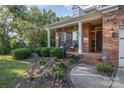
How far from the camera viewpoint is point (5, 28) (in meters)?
25.6

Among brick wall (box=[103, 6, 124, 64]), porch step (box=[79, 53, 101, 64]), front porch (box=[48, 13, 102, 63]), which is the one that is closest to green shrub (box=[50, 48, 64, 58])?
front porch (box=[48, 13, 102, 63])

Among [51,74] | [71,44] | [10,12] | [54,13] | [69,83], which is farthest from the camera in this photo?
[54,13]

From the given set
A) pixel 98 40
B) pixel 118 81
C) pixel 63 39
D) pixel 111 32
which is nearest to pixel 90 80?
pixel 118 81

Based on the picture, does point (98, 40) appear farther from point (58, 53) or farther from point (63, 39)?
point (63, 39)

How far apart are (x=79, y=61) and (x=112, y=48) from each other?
2.94 m

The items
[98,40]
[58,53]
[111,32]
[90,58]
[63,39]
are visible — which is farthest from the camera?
[63,39]

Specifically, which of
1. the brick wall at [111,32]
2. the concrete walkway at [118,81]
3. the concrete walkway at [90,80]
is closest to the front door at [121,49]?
the brick wall at [111,32]

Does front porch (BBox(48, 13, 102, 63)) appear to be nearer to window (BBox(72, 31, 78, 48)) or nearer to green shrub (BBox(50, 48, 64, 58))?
window (BBox(72, 31, 78, 48))

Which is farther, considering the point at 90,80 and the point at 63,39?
the point at 63,39

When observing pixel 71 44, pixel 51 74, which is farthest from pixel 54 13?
pixel 51 74

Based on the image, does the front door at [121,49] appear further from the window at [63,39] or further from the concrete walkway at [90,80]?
the window at [63,39]

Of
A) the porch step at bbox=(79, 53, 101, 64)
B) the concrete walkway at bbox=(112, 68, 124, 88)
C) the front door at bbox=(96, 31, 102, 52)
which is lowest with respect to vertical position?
the concrete walkway at bbox=(112, 68, 124, 88)

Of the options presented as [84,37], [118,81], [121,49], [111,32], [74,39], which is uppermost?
[111,32]

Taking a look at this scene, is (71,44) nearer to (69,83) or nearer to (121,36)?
(121,36)
